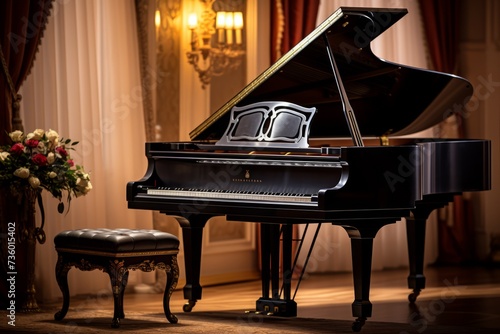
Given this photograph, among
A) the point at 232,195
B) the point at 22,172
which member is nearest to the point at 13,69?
the point at 22,172

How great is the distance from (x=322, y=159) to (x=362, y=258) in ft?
1.90

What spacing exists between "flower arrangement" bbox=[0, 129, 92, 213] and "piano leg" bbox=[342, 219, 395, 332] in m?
1.89

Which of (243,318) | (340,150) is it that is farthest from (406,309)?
(340,150)

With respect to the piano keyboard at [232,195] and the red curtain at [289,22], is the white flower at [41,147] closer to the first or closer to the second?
the piano keyboard at [232,195]

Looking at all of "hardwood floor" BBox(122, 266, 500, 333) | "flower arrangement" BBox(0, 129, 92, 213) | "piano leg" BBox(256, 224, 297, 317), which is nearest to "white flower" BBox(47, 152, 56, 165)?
"flower arrangement" BBox(0, 129, 92, 213)

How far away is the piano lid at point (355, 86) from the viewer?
19.4ft

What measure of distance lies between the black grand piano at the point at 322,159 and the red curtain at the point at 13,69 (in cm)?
98

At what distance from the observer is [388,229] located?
9.09m

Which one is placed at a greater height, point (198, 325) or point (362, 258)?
point (362, 258)

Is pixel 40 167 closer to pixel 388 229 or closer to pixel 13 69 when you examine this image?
pixel 13 69

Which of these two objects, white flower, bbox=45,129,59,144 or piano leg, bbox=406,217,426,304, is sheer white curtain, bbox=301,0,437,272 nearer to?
piano leg, bbox=406,217,426,304

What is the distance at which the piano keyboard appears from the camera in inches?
223

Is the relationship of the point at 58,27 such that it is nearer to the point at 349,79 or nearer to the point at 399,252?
the point at 349,79

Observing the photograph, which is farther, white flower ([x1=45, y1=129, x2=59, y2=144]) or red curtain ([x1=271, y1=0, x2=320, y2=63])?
red curtain ([x1=271, y1=0, x2=320, y2=63])
